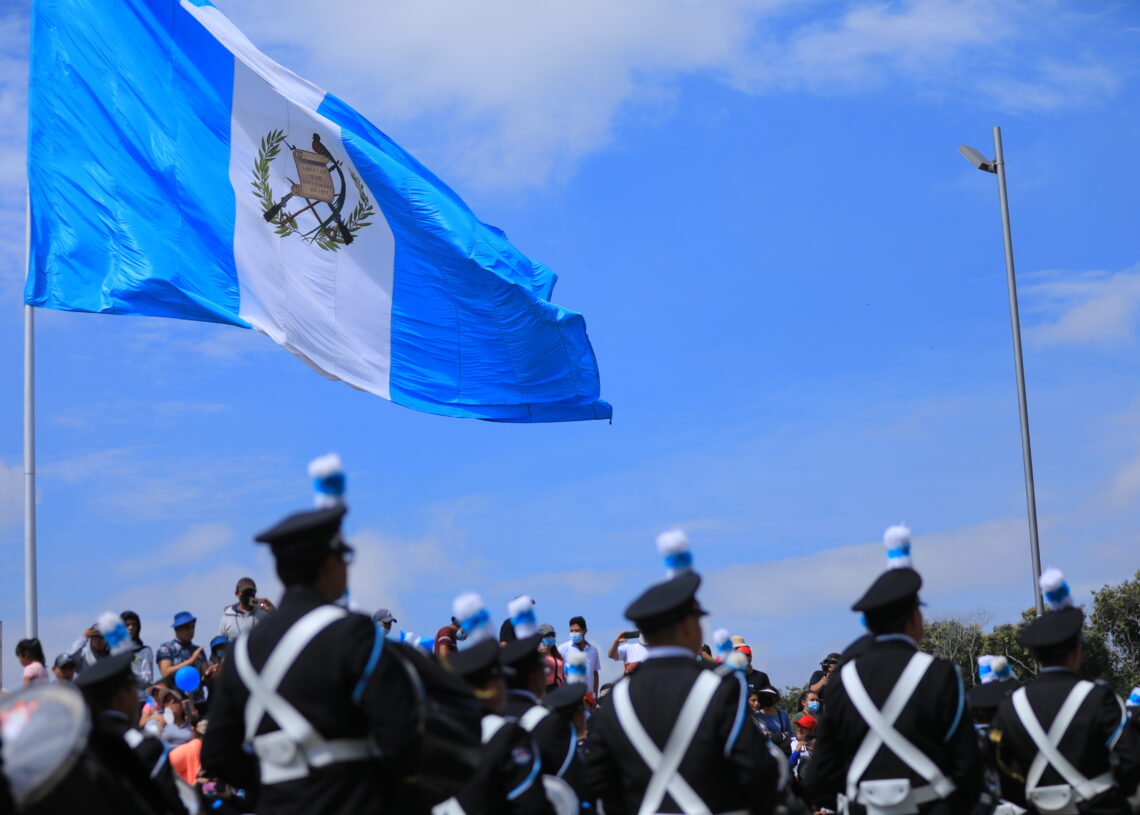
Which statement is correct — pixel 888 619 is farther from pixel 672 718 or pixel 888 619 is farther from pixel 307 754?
pixel 307 754

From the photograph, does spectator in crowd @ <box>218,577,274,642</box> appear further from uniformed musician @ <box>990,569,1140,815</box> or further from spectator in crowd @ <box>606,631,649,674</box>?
uniformed musician @ <box>990,569,1140,815</box>

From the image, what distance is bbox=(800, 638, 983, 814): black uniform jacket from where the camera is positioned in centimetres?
679

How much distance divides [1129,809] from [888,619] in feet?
7.05

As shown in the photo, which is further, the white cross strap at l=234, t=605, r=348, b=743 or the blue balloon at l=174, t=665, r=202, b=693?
the blue balloon at l=174, t=665, r=202, b=693

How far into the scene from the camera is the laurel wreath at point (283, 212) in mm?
14758

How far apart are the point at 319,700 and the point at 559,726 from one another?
2.87 metres

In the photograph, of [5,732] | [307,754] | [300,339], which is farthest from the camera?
[300,339]

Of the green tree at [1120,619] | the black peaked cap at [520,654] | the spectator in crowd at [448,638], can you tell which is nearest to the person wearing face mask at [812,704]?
the spectator in crowd at [448,638]

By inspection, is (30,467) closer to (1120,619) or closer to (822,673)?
(822,673)

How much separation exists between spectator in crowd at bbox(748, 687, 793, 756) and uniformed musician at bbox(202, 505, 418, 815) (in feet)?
32.8

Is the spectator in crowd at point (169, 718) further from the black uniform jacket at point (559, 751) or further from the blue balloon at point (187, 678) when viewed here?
the black uniform jacket at point (559, 751)

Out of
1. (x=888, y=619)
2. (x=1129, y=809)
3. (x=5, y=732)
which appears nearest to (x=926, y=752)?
(x=888, y=619)

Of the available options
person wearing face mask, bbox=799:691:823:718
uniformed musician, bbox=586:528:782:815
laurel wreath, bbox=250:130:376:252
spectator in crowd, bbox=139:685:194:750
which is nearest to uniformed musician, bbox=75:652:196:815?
spectator in crowd, bbox=139:685:194:750

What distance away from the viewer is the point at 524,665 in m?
7.74
